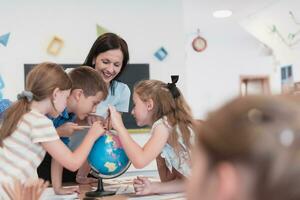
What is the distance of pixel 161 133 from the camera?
1530 mm

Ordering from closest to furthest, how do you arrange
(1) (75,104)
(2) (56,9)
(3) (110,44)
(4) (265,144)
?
1. (4) (265,144)
2. (1) (75,104)
3. (3) (110,44)
4. (2) (56,9)

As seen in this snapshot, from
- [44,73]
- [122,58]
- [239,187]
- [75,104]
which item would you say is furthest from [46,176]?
[239,187]

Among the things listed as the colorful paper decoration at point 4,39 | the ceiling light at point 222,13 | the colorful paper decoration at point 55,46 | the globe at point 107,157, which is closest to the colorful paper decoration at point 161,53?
the colorful paper decoration at point 55,46

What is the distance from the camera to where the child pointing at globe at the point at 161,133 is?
1.47 m

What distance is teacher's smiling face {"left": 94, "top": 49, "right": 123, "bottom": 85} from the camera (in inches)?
76.4

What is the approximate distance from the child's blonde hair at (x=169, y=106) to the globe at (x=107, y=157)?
197 millimetres

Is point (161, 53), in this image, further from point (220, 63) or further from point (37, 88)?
point (220, 63)

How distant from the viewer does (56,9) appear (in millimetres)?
4039

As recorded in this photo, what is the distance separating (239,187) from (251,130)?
2.0 inches

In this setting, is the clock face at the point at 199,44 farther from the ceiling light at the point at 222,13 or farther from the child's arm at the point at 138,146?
the child's arm at the point at 138,146

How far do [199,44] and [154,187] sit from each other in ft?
17.7

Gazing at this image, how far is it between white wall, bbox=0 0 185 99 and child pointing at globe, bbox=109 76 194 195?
97.2 inches

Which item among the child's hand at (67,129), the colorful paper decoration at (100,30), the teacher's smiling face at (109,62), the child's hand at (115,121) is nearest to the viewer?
the child's hand at (115,121)

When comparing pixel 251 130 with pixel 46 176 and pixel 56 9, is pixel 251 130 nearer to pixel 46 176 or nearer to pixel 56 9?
pixel 46 176
